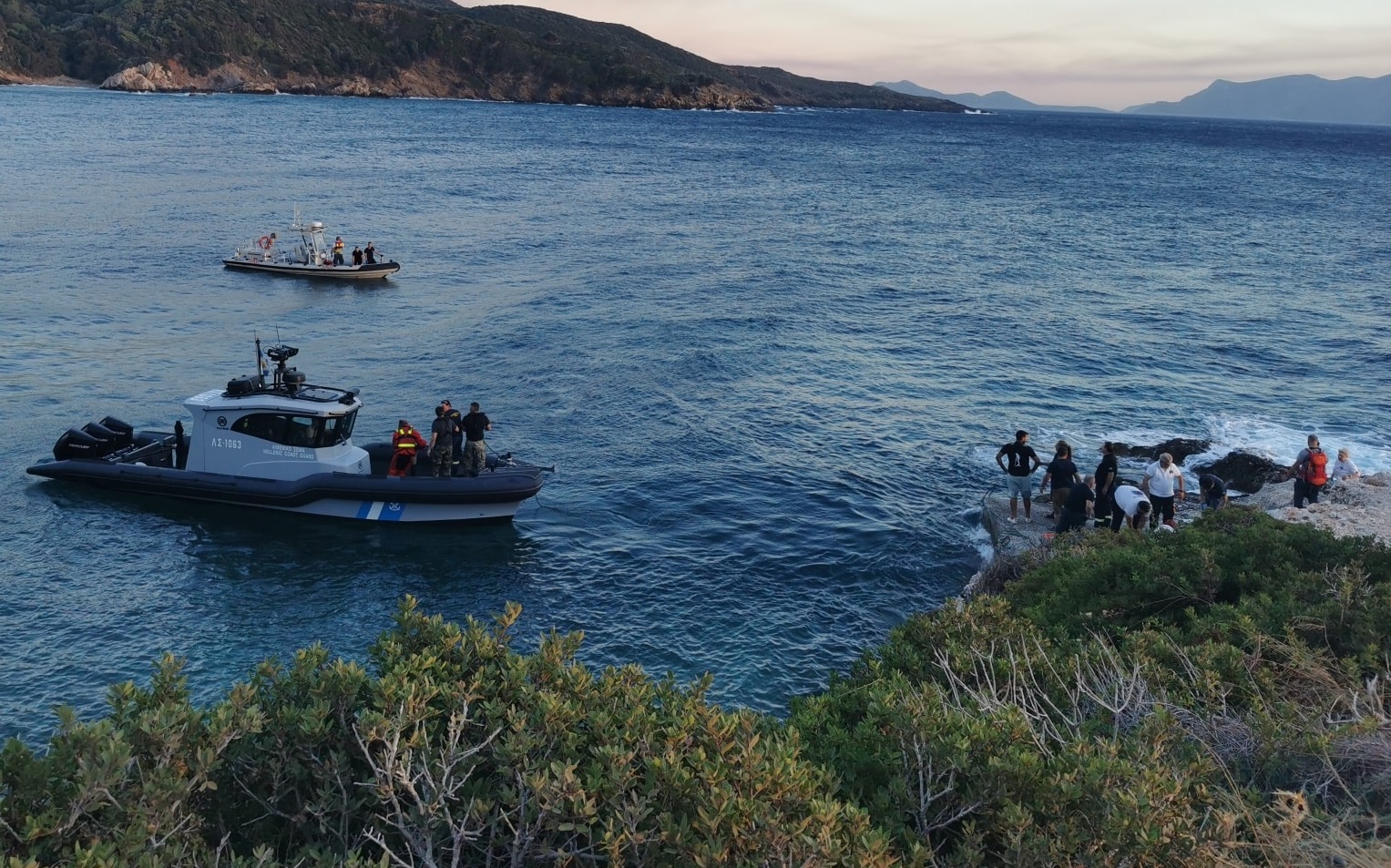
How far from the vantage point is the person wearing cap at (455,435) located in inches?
677

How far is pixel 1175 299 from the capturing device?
38.2 meters

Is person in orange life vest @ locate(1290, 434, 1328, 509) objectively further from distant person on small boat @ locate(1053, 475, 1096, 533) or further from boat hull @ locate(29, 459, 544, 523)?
boat hull @ locate(29, 459, 544, 523)

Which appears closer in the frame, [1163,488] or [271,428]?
[1163,488]

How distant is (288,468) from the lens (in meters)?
17.7

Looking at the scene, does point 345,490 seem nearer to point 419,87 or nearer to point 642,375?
point 642,375

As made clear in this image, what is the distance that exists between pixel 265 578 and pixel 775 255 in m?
31.4

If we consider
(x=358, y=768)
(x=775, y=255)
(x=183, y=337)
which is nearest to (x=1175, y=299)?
(x=775, y=255)

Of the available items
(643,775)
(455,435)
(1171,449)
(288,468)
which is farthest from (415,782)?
(1171,449)

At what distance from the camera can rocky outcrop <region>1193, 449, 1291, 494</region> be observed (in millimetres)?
19953

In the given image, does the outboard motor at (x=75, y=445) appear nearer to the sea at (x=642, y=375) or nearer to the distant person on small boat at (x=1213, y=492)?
the sea at (x=642, y=375)

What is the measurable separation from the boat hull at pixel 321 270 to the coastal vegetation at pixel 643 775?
1223 inches

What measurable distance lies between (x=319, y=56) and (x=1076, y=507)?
16366 centimetres

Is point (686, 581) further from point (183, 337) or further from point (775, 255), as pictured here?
point (775, 255)

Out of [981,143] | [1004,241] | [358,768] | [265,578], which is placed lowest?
[265,578]
